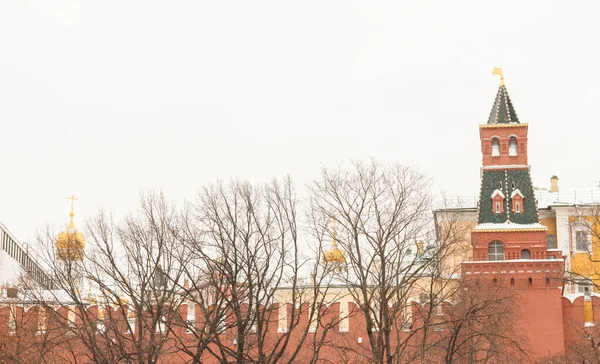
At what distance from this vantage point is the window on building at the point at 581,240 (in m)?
67.8

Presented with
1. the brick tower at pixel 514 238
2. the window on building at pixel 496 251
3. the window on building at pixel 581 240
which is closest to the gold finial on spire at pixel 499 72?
the brick tower at pixel 514 238

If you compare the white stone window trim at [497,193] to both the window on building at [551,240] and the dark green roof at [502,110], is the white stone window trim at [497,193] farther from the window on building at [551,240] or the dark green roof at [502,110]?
the window on building at [551,240]

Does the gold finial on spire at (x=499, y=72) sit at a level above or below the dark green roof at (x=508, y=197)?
above

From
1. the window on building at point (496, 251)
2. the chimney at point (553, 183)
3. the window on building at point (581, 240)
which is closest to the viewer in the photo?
the window on building at point (496, 251)

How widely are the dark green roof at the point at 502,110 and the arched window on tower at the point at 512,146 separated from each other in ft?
3.56

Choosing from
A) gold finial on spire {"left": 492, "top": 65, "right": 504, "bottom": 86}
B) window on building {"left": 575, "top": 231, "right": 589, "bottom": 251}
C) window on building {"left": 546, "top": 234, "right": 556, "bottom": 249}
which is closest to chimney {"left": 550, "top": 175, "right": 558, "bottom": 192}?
window on building {"left": 546, "top": 234, "right": 556, "bottom": 249}

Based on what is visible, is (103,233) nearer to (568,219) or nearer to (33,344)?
(33,344)

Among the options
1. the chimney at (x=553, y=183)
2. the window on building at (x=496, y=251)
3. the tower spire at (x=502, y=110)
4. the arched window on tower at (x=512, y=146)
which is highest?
the chimney at (x=553, y=183)

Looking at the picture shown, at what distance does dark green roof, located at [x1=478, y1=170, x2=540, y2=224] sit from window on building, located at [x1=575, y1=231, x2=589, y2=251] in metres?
16.1

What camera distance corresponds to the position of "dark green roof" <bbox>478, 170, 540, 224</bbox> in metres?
52.5

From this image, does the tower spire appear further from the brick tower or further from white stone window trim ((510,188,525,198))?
white stone window trim ((510,188,525,198))

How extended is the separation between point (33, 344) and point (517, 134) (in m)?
24.5

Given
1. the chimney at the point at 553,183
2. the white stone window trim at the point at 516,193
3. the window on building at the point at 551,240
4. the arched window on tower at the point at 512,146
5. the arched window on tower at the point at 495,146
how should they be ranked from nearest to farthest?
the white stone window trim at the point at 516,193 < the arched window on tower at the point at 512,146 < the arched window on tower at the point at 495,146 < the window on building at the point at 551,240 < the chimney at the point at 553,183

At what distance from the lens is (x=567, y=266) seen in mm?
66375
